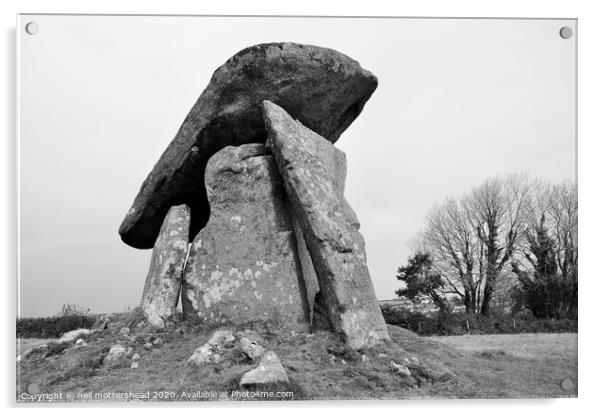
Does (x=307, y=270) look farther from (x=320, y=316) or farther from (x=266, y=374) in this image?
(x=266, y=374)

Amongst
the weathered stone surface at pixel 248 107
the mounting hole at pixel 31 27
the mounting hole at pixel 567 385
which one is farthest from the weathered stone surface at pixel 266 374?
the mounting hole at pixel 31 27

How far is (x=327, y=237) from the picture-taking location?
7.26 metres

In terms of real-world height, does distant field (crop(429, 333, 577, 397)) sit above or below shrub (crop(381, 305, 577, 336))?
above

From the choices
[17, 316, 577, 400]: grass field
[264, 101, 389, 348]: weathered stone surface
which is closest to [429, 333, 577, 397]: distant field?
[17, 316, 577, 400]: grass field

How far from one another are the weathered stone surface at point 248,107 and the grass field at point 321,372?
3465 millimetres

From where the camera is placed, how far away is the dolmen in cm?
736

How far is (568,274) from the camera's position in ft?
28.1

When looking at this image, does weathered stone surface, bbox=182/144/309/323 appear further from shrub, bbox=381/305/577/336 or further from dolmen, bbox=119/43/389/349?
shrub, bbox=381/305/577/336

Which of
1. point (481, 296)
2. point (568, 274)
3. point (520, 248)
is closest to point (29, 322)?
point (568, 274)

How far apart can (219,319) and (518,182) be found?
27.4ft

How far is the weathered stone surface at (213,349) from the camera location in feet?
21.1

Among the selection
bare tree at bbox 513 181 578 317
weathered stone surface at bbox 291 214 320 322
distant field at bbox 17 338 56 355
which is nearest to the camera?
distant field at bbox 17 338 56 355

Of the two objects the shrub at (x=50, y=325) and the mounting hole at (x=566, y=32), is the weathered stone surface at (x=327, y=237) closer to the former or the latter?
the mounting hole at (x=566, y=32)

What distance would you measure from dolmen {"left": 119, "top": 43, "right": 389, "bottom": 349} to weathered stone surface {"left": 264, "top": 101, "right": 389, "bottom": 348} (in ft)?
0.06
